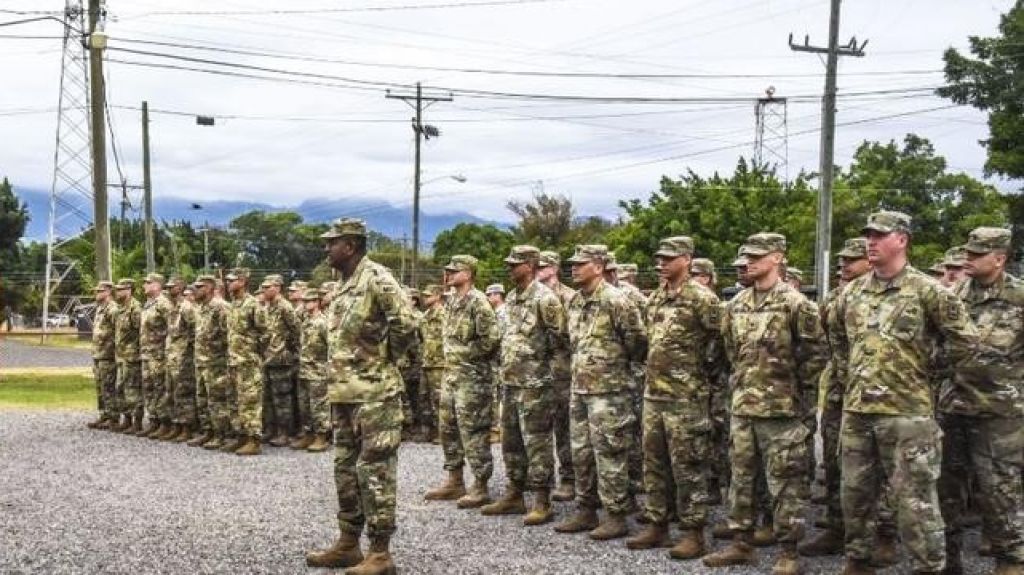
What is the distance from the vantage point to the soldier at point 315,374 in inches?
478

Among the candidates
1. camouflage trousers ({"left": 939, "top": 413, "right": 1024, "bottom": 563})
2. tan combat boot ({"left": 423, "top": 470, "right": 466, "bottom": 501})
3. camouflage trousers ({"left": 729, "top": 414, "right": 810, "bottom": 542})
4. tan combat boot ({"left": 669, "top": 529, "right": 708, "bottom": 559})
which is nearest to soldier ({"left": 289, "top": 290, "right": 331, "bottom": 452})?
tan combat boot ({"left": 423, "top": 470, "right": 466, "bottom": 501})

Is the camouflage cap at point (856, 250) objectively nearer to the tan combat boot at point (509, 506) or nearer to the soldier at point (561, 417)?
the soldier at point (561, 417)

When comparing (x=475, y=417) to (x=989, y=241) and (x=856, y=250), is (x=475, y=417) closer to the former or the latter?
(x=856, y=250)

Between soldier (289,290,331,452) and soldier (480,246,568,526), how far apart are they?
405 centimetres

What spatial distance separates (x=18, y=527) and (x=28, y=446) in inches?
195

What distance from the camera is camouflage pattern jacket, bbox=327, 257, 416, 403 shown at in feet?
22.0

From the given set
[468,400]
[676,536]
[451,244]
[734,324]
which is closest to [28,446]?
[468,400]

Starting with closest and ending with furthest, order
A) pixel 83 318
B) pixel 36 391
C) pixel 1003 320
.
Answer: pixel 1003 320 → pixel 36 391 → pixel 83 318

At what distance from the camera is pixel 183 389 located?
1291 cm

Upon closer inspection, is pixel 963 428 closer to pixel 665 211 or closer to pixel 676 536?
pixel 676 536

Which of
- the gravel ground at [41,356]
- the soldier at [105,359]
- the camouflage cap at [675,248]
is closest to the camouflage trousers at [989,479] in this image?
the camouflage cap at [675,248]

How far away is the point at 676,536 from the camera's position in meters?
7.70

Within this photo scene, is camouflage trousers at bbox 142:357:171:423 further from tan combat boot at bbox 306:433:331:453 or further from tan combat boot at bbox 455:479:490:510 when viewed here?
tan combat boot at bbox 455:479:490:510

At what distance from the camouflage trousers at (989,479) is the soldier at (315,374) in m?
7.28
